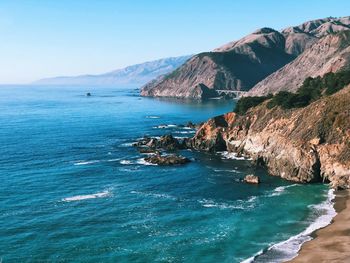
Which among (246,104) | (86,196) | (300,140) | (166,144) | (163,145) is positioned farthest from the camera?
(163,145)

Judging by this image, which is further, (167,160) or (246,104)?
(246,104)

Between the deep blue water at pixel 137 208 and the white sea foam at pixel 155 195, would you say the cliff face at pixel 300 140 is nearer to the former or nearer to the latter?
the deep blue water at pixel 137 208

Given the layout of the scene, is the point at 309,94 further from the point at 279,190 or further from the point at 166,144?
the point at 279,190

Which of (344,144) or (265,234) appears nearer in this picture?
(265,234)

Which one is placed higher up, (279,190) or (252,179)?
(252,179)

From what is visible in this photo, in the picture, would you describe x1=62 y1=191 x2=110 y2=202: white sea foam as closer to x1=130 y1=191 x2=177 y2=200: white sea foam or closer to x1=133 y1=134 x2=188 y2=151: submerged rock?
x1=130 y1=191 x2=177 y2=200: white sea foam

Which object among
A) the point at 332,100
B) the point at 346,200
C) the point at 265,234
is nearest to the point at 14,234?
the point at 265,234

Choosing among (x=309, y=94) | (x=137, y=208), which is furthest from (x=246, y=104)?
(x=137, y=208)

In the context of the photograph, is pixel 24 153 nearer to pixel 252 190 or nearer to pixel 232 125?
pixel 232 125
